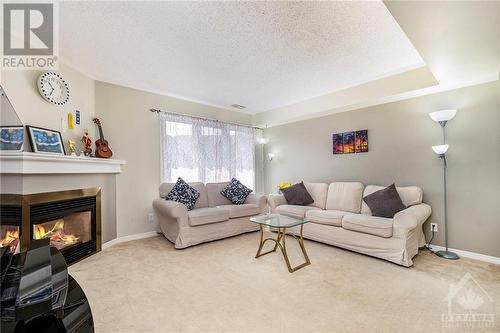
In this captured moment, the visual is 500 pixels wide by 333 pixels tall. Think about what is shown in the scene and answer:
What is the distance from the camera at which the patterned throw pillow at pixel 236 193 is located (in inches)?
166

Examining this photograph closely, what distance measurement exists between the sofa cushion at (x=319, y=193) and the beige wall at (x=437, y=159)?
0.31m

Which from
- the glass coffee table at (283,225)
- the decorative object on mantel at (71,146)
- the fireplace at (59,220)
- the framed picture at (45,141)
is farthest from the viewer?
the decorative object on mantel at (71,146)

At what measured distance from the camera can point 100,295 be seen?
193cm

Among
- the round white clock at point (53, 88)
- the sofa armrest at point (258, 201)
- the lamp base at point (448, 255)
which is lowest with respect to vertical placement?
the lamp base at point (448, 255)

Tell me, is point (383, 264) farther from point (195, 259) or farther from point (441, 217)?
point (195, 259)

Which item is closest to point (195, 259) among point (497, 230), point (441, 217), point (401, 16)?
point (401, 16)

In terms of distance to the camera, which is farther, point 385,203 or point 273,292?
point 385,203

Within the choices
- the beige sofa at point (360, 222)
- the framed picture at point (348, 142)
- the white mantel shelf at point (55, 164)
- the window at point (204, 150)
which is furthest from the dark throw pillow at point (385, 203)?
the white mantel shelf at point (55, 164)

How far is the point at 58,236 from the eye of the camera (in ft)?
8.74

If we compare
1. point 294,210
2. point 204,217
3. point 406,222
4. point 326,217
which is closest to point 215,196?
point 204,217

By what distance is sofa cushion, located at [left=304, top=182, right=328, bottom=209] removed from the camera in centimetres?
391

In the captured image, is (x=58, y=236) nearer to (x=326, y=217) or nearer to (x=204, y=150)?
(x=204, y=150)

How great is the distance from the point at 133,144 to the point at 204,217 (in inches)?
67.1

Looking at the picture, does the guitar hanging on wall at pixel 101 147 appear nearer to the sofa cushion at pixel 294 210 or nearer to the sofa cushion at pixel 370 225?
the sofa cushion at pixel 294 210
